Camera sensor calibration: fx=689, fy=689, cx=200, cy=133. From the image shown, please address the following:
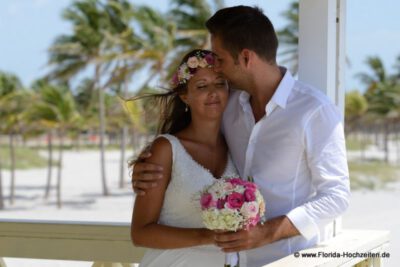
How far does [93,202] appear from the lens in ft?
119

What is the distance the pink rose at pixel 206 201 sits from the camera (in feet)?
6.43

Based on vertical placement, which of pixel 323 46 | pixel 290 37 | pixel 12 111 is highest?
pixel 290 37

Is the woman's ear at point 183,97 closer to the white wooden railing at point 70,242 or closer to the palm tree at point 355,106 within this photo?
the white wooden railing at point 70,242

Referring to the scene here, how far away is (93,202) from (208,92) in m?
34.6

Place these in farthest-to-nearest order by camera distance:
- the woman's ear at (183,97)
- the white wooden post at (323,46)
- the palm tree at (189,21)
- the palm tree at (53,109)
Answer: the palm tree at (189,21), the palm tree at (53,109), the white wooden post at (323,46), the woman's ear at (183,97)

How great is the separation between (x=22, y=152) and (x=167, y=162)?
1662 inches

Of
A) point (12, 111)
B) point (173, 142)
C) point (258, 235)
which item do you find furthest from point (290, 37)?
point (258, 235)

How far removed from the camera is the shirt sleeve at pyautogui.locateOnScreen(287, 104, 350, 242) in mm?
2070

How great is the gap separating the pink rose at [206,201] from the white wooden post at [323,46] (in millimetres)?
704

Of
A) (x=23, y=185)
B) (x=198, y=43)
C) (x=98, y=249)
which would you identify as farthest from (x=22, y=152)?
(x=98, y=249)

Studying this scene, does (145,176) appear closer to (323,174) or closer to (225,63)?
(225,63)

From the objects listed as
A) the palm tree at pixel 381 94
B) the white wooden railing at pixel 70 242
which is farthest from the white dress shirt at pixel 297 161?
the palm tree at pixel 381 94

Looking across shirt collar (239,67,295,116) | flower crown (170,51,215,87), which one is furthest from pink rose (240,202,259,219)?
flower crown (170,51,215,87)

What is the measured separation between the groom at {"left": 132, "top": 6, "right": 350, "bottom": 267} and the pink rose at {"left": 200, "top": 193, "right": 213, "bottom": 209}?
0.33ft
